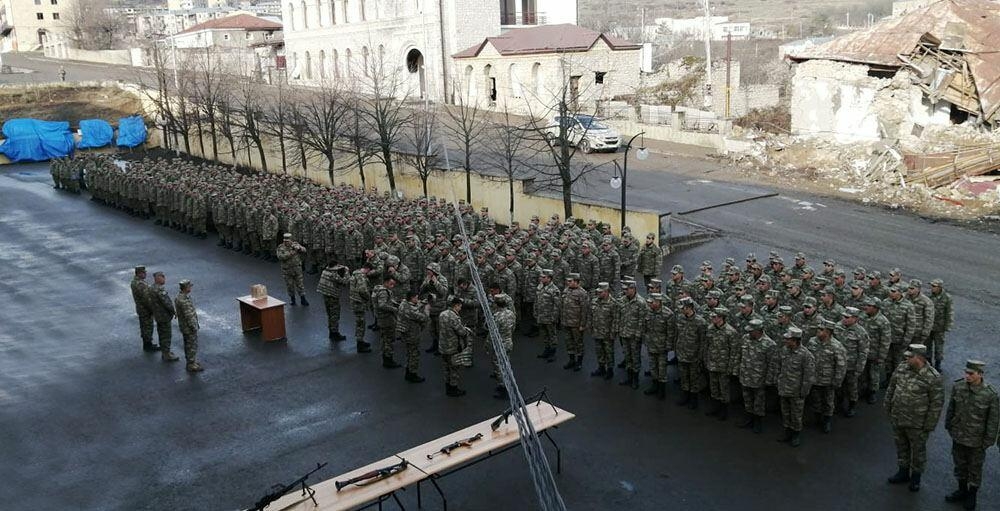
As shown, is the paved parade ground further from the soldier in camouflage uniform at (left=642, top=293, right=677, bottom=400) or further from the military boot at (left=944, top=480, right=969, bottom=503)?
the soldier in camouflage uniform at (left=642, top=293, right=677, bottom=400)

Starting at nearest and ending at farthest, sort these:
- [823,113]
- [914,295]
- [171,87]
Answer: [914,295] < [823,113] < [171,87]

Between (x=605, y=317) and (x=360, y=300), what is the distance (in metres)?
4.34

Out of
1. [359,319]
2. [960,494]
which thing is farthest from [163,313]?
[960,494]

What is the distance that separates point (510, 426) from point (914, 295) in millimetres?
6425

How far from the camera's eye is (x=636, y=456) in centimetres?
1030

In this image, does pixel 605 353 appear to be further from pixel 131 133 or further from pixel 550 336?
pixel 131 133

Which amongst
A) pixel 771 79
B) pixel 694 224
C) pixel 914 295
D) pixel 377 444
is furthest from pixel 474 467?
pixel 771 79

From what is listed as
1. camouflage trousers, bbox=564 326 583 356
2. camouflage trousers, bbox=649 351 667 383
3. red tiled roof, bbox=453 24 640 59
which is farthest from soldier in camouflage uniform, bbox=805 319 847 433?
red tiled roof, bbox=453 24 640 59

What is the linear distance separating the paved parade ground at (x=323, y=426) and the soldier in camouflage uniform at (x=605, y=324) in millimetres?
427

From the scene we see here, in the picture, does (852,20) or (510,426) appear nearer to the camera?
(510,426)

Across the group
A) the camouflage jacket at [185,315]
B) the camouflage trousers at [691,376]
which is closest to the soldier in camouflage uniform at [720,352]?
the camouflage trousers at [691,376]

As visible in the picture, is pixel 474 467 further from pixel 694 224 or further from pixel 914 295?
pixel 694 224

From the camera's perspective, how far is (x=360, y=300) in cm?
1429

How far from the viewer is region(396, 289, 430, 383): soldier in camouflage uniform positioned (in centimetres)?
1263
